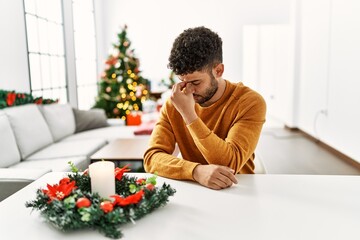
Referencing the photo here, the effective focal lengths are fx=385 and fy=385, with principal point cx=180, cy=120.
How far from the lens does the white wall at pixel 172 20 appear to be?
825 cm

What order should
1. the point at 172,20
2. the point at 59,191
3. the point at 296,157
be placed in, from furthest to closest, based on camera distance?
the point at 172,20 → the point at 296,157 → the point at 59,191

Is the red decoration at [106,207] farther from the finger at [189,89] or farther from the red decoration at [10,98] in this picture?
the red decoration at [10,98]

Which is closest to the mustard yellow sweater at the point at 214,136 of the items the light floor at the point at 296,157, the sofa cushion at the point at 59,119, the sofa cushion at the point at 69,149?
the sofa cushion at the point at 69,149

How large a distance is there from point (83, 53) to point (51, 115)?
3.09 metres

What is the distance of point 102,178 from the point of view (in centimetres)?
107

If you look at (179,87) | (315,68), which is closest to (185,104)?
(179,87)

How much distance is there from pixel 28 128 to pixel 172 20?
5.61 metres

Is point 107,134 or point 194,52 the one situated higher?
point 194,52

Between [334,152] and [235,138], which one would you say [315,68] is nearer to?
[334,152]

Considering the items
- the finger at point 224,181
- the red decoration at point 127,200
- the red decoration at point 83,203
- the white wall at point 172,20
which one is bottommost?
the finger at point 224,181

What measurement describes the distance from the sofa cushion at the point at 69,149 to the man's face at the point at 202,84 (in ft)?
6.64

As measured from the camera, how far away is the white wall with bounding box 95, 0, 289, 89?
27.1ft

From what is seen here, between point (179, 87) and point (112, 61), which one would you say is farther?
point (112, 61)

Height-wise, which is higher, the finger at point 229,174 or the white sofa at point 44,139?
the finger at point 229,174
